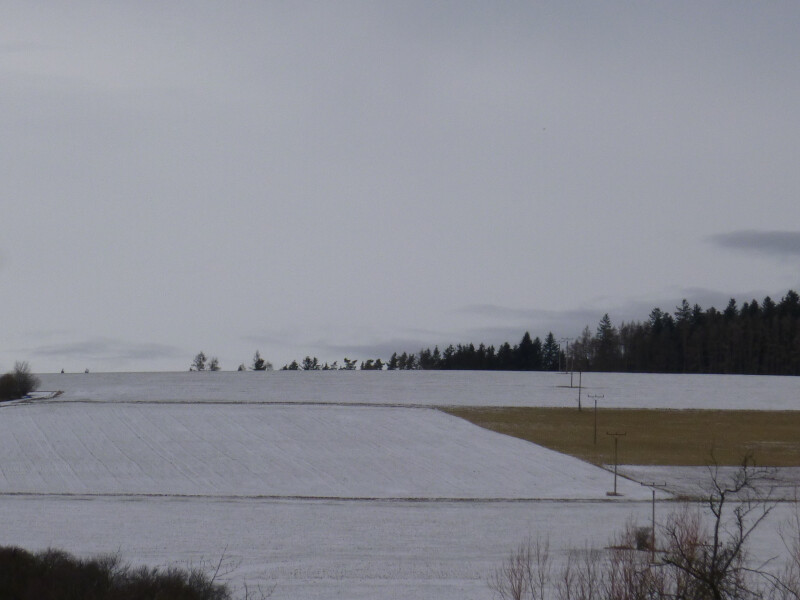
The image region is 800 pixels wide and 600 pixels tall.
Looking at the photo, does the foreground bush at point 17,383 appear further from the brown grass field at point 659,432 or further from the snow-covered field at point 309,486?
the brown grass field at point 659,432

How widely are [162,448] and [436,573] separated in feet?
118

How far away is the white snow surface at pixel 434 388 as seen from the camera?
86875mm

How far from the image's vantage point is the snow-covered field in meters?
28.8

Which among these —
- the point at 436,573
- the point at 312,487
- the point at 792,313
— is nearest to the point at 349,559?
the point at 436,573

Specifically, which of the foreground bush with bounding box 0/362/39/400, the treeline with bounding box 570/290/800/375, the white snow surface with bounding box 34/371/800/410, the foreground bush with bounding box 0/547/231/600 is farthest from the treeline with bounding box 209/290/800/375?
the foreground bush with bounding box 0/547/231/600

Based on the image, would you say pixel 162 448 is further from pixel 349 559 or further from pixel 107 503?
pixel 349 559

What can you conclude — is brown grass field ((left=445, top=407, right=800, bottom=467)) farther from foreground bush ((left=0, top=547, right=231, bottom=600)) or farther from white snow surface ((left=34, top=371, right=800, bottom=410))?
foreground bush ((left=0, top=547, right=231, bottom=600))

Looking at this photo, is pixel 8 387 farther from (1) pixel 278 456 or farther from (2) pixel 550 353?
(2) pixel 550 353

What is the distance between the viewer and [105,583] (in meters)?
18.0

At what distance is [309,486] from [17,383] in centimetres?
5058

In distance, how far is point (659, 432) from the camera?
6831 centimetres

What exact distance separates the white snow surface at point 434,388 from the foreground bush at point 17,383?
3722 mm

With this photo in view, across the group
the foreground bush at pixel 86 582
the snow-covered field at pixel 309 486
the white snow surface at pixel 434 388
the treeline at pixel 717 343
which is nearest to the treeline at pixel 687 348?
the treeline at pixel 717 343

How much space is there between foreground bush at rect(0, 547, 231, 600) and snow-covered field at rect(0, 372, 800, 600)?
4.66 m
